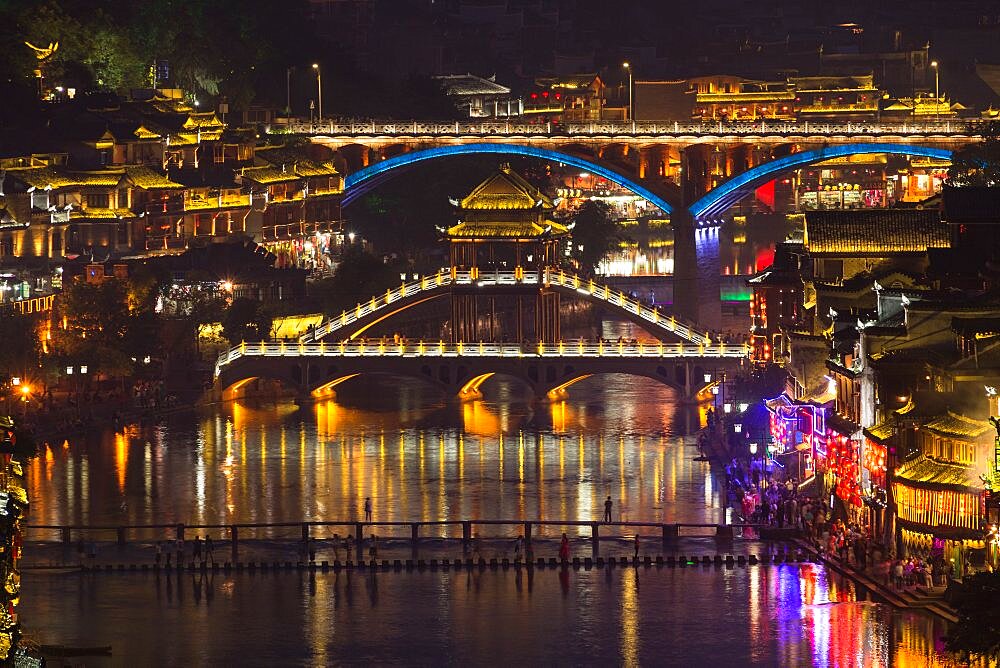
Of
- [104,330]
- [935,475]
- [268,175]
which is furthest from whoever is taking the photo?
[268,175]

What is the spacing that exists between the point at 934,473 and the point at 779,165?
7725 centimetres

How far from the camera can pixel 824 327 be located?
98.7m

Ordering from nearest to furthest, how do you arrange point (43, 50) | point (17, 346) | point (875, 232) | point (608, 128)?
point (875, 232) → point (17, 346) → point (43, 50) → point (608, 128)

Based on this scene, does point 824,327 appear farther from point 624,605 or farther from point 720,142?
point 720,142

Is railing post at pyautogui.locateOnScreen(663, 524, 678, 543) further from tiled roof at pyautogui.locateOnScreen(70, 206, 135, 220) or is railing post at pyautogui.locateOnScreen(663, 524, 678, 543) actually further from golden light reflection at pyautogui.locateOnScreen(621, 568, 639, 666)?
tiled roof at pyautogui.locateOnScreen(70, 206, 135, 220)

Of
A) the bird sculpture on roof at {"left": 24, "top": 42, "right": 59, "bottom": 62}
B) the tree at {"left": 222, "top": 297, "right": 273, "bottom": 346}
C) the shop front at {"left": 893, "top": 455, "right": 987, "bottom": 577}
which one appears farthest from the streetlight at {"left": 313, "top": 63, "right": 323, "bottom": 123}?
the shop front at {"left": 893, "top": 455, "right": 987, "bottom": 577}

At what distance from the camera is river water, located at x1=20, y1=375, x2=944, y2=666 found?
7669 centimetres

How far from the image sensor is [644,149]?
16225 centimetres

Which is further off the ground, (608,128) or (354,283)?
(608,128)

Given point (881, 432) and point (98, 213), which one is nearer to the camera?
point (881, 432)

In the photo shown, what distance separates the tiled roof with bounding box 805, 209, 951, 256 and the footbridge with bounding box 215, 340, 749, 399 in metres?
17.0

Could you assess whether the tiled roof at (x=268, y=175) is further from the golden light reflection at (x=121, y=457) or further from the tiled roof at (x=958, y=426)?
the tiled roof at (x=958, y=426)

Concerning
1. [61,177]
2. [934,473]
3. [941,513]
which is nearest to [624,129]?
[61,177]

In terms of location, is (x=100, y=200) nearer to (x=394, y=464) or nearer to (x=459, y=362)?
(x=459, y=362)
